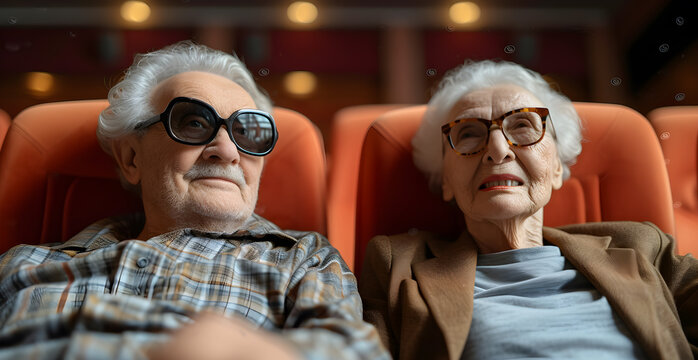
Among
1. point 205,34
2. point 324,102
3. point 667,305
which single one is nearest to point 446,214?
point 667,305

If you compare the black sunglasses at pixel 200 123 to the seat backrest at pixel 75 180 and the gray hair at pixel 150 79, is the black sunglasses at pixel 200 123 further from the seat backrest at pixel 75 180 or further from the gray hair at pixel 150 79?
the seat backrest at pixel 75 180

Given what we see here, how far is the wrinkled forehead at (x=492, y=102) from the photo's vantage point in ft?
4.46

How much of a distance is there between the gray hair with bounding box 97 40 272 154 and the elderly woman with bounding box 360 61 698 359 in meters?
0.61

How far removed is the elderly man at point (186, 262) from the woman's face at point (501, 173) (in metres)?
0.39

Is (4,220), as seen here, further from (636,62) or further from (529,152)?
(636,62)

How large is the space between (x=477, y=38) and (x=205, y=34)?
1.73 meters

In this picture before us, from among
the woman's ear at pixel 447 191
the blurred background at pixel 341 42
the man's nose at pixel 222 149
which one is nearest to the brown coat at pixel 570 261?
the woman's ear at pixel 447 191

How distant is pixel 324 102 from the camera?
3.13 meters

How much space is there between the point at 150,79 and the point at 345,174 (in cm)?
79

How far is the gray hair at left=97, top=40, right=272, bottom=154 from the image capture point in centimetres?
138

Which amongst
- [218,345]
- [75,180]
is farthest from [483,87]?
[75,180]

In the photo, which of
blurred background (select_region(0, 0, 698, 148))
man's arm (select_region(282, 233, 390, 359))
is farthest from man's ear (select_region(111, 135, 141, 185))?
blurred background (select_region(0, 0, 698, 148))

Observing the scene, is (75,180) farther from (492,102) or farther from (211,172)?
(492,102)

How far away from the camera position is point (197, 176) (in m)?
1.25
